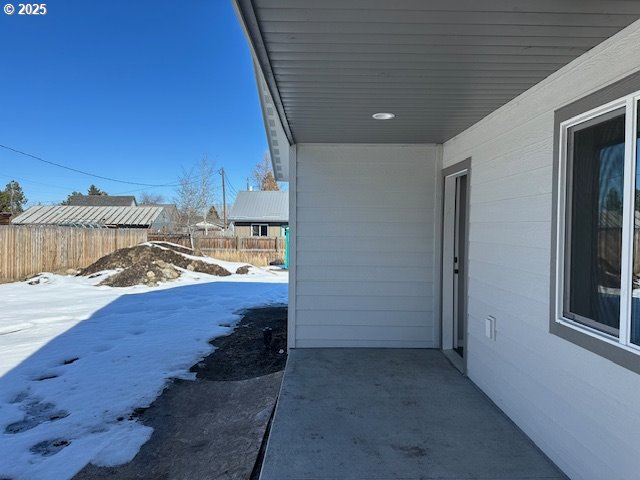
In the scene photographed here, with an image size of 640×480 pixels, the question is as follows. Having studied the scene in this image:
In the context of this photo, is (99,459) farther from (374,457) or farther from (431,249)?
(431,249)

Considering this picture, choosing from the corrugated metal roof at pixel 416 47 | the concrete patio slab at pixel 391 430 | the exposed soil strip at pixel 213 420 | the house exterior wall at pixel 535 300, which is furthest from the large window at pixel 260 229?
the corrugated metal roof at pixel 416 47

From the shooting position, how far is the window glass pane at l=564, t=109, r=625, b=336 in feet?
6.41

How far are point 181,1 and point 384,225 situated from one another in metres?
6.07

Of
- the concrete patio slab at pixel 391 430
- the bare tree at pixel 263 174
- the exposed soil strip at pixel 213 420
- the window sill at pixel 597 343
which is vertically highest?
the bare tree at pixel 263 174

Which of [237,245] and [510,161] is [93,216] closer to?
[237,245]

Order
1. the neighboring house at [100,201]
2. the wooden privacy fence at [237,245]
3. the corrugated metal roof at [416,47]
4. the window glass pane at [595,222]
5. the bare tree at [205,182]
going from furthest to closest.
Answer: the neighboring house at [100,201], the bare tree at [205,182], the wooden privacy fence at [237,245], the window glass pane at [595,222], the corrugated metal roof at [416,47]

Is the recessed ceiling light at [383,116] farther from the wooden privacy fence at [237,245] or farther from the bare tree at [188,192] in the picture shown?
the bare tree at [188,192]

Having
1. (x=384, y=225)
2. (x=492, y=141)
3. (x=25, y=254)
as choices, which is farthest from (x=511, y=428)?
(x=25, y=254)

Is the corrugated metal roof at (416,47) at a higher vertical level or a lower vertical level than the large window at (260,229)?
A: higher

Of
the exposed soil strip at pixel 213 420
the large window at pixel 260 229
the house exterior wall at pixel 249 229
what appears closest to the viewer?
the exposed soil strip at pixel 213 420

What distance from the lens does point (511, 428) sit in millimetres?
2807

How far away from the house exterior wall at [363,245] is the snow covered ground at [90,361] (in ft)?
5.67

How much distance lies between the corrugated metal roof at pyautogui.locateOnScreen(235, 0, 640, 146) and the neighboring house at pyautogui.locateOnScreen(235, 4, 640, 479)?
0.01 meters

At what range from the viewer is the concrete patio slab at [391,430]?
231 cm
